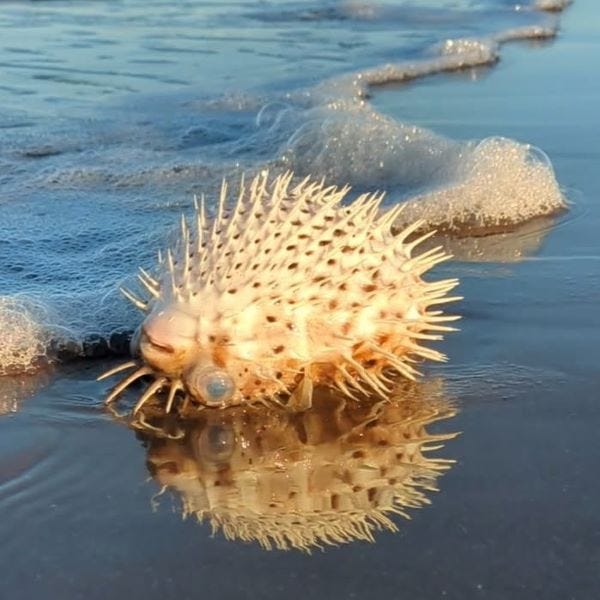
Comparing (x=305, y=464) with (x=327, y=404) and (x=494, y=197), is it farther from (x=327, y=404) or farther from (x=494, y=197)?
(x=494, y=197)

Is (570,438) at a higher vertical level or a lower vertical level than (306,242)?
lower

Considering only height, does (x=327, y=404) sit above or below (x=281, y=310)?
below

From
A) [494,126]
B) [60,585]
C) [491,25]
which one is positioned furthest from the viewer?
[491,25]

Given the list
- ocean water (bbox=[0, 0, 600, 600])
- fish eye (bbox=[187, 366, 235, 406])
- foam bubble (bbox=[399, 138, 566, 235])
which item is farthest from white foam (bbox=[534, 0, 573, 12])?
fish eye (bbox=[187, 366, 235, 406])

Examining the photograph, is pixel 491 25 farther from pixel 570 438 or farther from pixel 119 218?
pixel 570 438

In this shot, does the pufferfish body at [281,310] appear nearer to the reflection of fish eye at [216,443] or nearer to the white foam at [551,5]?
the reflection of fish eye at [216,443]

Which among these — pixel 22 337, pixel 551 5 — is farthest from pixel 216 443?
pixel 551 5

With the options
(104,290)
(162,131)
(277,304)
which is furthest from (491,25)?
(277,304)
